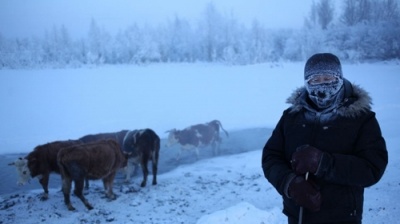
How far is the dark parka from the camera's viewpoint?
1832 mm

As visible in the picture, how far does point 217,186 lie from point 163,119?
616 centimetres

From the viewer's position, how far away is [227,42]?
2861 centimetres

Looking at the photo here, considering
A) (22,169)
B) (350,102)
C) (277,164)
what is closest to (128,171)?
(22,169)

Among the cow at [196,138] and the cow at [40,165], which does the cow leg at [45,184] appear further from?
the cow at [196,138]

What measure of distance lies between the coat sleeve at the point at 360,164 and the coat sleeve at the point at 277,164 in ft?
0.78

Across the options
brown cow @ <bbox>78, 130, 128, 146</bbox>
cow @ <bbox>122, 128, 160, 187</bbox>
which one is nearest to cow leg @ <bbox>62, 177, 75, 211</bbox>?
cow @ <bbox>122, 128, 160, 187</bbox>

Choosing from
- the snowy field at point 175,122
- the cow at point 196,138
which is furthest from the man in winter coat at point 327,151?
the cow at point 196,138

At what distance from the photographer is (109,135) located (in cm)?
879

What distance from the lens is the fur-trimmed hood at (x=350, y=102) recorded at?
6.35 ft

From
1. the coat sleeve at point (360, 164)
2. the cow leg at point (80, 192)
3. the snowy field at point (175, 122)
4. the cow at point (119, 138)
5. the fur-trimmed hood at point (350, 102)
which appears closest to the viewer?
the coat sleeve at point (360, 164)

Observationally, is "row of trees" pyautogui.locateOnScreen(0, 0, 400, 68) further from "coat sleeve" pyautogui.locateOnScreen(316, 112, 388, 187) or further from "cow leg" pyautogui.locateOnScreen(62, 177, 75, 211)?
"coat sleeve" pyautogui.locateOnScreen(316, 112, 388, 187)

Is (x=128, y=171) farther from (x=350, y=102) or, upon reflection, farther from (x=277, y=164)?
(x=350, y=102)

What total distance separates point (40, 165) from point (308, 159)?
607 centimetres

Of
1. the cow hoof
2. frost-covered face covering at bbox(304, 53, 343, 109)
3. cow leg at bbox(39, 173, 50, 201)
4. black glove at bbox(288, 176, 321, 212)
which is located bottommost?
the cow hoof
